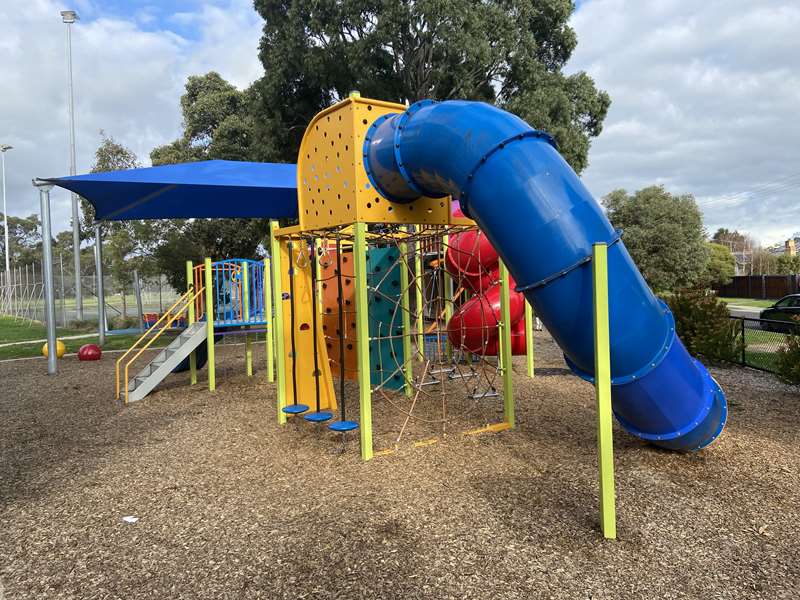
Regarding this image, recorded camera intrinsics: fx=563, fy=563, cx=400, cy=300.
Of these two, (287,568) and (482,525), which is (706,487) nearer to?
(482,525)

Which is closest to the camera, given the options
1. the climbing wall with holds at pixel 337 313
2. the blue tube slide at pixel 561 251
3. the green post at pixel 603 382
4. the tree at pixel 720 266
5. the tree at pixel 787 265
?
the green post at pixel 603 382

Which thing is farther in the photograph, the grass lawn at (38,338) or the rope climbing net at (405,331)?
the grass lawn at (38,338)

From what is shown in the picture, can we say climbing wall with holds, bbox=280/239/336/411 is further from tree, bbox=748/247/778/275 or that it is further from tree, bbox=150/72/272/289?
tree, bbox=748/247/778/275

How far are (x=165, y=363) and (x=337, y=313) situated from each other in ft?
9.33

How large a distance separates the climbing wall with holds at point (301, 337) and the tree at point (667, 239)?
23.2 meters

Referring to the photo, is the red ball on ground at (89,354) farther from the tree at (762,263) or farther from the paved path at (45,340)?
the tree at (762,263)

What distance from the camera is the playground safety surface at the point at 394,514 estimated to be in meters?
3.28

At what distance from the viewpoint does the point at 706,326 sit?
413 inches

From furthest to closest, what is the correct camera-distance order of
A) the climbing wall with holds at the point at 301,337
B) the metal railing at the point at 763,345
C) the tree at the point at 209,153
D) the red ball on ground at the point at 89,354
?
the tree at the point at 209,153 → the red ball on ground at the point at 89,354 → the metal railing at the point at 763,345 → the climbing wall with holds at the point at 301,337

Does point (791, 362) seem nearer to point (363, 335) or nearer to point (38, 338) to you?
point (363, 335)

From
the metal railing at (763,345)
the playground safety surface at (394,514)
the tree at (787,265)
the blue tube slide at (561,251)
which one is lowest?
the playground safety surface at (394,514)

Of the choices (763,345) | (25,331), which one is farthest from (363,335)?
(25,331)

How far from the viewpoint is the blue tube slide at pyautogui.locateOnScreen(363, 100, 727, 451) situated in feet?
12.9

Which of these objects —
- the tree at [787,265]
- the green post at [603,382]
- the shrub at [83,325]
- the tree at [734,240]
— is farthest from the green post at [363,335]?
the tree at [734,240]
